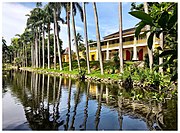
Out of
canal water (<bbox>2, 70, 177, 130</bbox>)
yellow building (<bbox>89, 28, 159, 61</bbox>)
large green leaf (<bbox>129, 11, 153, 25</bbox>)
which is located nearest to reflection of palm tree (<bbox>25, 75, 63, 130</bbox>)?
canal water (<bbox>2, 70, 177, 130</bbox>)

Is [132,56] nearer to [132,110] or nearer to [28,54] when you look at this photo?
[132,110]

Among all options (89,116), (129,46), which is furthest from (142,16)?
(129,46)

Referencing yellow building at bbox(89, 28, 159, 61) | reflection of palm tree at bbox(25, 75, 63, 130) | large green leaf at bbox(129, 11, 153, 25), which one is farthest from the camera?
yellow building at bbox(89, 28, 159, 61)

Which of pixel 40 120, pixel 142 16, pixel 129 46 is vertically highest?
pixel 129 46

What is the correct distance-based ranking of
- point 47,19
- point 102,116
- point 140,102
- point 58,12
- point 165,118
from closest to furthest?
point 165,118 → point 102,116 → point 140,102 → point 58,12 → point 47,19

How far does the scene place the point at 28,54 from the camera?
211ft

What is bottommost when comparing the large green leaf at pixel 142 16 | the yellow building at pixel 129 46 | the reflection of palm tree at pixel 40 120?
the reflection of palm tree at pixel 40 120

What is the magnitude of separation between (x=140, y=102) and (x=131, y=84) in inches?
238

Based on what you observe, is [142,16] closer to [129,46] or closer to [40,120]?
[40,120]

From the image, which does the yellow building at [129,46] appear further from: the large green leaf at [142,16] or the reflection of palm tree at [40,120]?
the large green leaf at [142,16]

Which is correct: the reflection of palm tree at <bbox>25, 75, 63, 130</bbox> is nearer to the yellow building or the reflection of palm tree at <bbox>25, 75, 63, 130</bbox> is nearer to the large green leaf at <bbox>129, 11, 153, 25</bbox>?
the large green leaf at <bbox>129, 11, 153, 25</bbox>

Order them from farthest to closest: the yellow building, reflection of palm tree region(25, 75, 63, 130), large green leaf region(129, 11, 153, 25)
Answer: the yellow building
reflection of palm tree region(25, 75, 63, 130)
large green leaf region(129, 11, 153, 25)

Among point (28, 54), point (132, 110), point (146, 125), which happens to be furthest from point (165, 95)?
point (28, 54)

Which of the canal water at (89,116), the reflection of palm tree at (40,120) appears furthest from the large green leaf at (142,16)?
the reflection of palm tree at (40,120)
